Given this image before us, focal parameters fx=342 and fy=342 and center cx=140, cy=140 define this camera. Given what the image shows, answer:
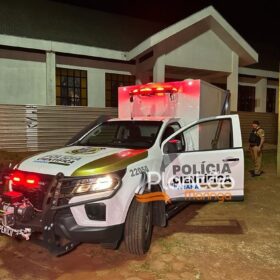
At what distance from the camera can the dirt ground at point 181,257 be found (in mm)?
3822

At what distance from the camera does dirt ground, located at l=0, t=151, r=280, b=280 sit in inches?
150

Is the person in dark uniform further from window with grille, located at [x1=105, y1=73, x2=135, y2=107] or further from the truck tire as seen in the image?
window with grille, located at [x1=105, y1=73, x2=135, y2=107]

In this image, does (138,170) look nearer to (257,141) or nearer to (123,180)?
(123,180)

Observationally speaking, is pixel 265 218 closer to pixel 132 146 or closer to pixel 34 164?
pixel 132 146

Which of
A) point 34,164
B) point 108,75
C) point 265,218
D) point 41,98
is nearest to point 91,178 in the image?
point 34,164

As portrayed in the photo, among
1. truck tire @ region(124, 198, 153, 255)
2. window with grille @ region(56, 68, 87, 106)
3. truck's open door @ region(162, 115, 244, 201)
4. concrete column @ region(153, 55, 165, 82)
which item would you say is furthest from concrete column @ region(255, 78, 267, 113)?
truck tire @ region(124, 198, 153, 255)

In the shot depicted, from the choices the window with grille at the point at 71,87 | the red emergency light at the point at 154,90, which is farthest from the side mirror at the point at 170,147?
the window with grille at the point at 71,87

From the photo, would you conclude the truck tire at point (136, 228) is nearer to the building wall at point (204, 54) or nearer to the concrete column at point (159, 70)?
the concrete column at point (159, 70)

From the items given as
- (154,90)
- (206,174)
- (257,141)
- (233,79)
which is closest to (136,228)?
(206,174)

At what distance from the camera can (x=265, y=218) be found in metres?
5.96

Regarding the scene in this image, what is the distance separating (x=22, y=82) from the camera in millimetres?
14344

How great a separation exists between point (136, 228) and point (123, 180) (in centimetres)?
64

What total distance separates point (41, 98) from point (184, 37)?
268 inches

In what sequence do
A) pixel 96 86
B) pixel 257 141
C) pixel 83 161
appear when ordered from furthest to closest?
pixel 96 86 → pixel 257 141 → pixel 83 161
